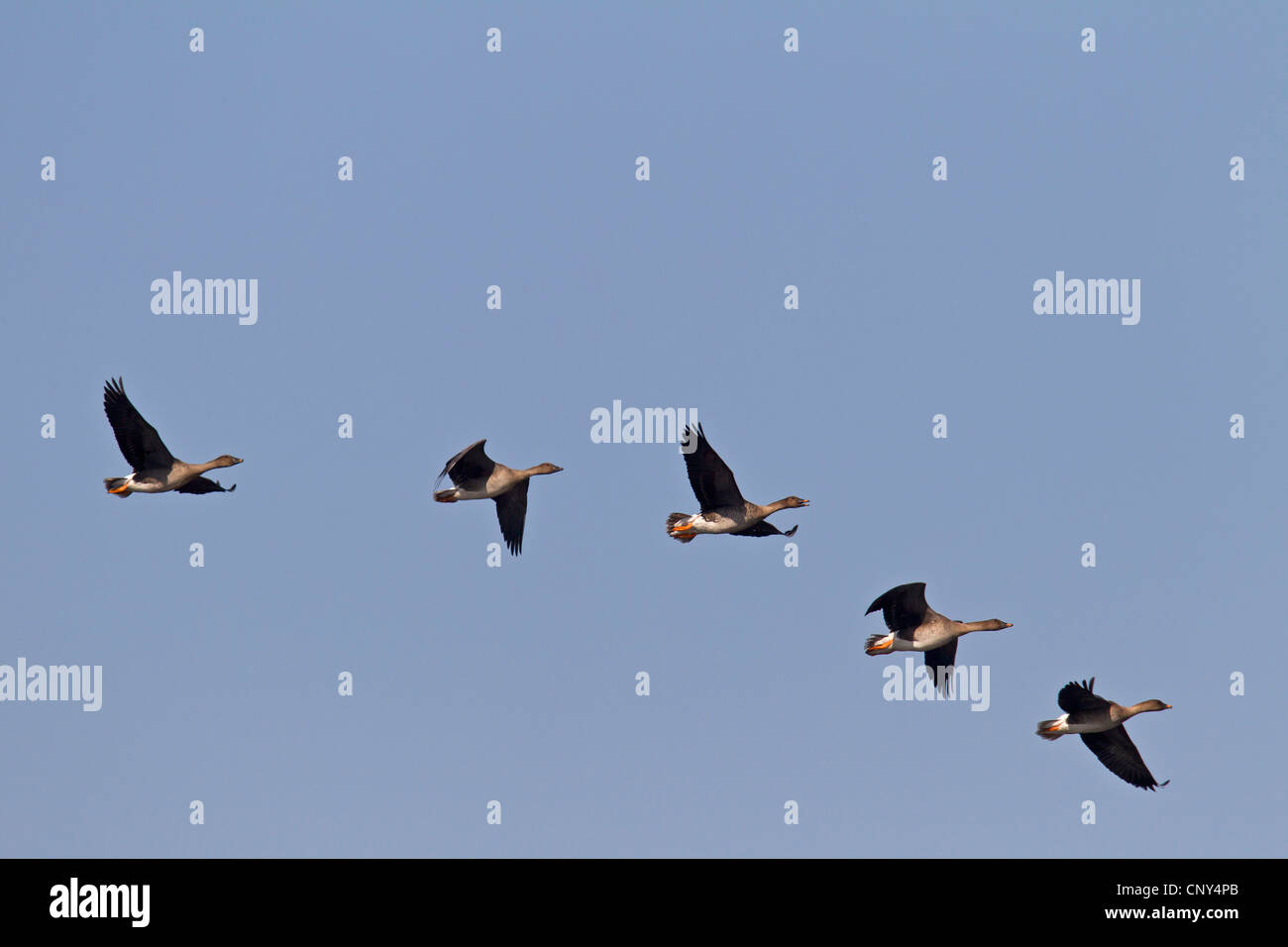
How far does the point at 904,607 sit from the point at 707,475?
4.64 metres

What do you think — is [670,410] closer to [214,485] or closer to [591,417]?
[591,417]

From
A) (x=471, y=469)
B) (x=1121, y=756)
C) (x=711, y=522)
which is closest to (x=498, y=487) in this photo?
(x=471, y=469)

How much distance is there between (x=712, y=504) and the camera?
44938 millimetres

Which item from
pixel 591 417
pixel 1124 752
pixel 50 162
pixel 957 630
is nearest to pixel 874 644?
pixel 957 630

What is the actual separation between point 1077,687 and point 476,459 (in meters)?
13.4

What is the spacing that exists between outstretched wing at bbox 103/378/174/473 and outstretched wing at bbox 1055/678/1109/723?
1861 cm

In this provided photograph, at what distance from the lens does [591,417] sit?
49125 mm

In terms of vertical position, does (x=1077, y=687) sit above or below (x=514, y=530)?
below

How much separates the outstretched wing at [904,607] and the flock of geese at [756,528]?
0.02 m

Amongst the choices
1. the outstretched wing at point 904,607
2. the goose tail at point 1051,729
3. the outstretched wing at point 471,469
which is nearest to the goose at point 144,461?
the outstretched wing at point 471,469

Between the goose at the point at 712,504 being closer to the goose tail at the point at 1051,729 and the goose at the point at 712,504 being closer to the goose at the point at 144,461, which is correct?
the goose tail at the point at 1051,729
